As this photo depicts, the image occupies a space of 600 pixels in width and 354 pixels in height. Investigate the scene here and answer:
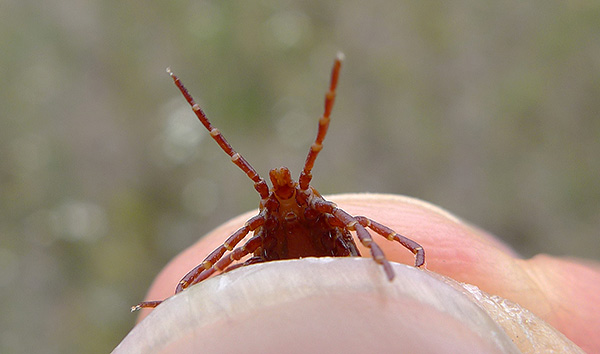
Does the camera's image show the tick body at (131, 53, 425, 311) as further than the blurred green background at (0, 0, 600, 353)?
No

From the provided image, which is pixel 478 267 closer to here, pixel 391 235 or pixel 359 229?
pixel 391 235

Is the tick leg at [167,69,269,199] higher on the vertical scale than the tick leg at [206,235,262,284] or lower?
higher

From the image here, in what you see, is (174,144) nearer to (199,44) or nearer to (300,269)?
(199,44)

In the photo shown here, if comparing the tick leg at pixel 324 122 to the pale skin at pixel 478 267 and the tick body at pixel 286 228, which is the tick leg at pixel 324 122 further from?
the pale skin at pixel 478 267

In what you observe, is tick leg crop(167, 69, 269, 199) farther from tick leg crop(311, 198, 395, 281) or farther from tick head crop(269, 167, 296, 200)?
tick leg crop(311, 198, 395, 281)

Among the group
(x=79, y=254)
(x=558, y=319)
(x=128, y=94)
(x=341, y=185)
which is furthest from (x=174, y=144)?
(x=558, y=319)

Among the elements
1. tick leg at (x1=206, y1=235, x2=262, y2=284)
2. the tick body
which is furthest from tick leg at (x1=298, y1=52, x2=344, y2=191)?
tick leg at (x1=206, y1=235, x2=262, y2=284)

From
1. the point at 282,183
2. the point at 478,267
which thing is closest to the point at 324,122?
the point at 282,183

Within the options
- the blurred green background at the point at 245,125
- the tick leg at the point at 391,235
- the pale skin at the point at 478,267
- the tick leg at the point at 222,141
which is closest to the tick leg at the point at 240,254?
the tick leg at the point at 222,141
